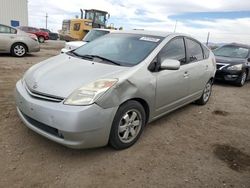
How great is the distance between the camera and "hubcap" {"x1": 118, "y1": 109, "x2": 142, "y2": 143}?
3369 mm

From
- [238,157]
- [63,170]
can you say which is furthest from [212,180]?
[63,170]

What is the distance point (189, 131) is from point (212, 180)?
1379mm

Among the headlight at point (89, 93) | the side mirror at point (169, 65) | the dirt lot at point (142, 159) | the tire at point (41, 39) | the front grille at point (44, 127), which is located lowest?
the tire at point (41, 39)

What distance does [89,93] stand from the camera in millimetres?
2992

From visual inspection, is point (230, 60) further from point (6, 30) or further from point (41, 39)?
point (41, 39)

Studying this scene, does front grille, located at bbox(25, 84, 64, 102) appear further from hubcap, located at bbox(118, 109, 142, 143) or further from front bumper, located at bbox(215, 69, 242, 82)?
front bumper, located at bbox(215, 69, 242, 82)

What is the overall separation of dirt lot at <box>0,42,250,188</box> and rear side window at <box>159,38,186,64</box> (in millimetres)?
1117

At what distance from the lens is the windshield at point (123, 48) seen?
12.4 feet

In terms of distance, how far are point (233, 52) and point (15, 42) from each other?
8622mm

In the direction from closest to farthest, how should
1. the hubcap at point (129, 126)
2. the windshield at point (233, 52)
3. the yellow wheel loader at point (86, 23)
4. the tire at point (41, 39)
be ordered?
the hubcap at point (129, 126) < the windshield at point (233, 52) < the yellow wheel loader at point (86, 23) < the tire at point (41, 39)

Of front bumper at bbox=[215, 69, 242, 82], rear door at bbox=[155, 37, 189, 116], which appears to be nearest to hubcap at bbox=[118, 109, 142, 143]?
rear door at bbox=[155, 37, 189, 116]

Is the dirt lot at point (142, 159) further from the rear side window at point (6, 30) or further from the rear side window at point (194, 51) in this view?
the rear side window at point (6, 30)

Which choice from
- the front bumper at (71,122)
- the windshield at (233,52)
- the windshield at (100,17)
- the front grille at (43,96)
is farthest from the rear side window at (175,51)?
the windshield at (100,17)

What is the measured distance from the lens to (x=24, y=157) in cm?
317
